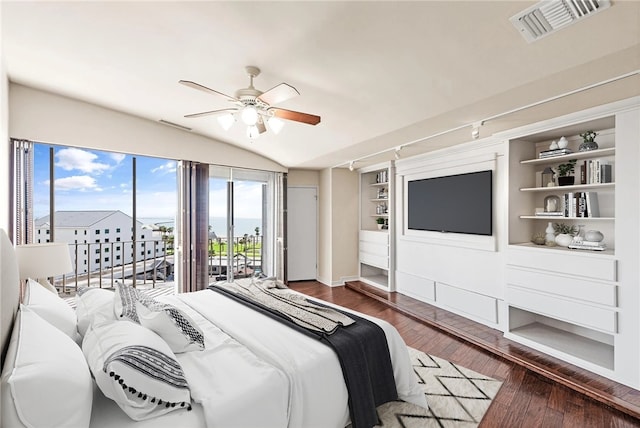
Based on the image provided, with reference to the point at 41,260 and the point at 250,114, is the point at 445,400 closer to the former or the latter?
the point at 250,114

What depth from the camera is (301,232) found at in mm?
6008

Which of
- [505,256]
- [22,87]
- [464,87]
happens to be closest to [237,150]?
[22,87]

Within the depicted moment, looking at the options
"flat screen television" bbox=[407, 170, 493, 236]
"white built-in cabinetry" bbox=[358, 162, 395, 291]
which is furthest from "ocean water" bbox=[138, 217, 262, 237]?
"flat screen television" bbox=[407, 170, 493, 236]

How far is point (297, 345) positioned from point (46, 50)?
297 centimetres

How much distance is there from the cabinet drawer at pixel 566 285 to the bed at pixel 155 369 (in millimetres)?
1689

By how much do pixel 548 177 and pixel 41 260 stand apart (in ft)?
16.3

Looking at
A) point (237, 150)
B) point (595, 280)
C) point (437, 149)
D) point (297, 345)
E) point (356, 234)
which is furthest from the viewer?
point (356, 234)

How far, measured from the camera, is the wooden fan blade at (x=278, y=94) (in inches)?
80.9

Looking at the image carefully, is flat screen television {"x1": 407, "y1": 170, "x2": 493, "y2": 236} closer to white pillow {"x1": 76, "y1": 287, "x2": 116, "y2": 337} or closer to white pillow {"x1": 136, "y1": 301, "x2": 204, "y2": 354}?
white pillow {"x1": 136, "y1": 301, "x2": 204, "y2": 354}

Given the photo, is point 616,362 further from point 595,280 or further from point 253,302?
point 253,302

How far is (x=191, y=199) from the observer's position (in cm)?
450

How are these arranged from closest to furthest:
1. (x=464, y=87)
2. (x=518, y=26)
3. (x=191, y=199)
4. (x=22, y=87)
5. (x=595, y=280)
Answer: (x=518, y=26) < (x=464, y=87) < (x=595, y=280) < (x=22, y=87) < (x=191, y=199)

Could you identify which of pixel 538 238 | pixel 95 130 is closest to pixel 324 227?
pixel 538 238

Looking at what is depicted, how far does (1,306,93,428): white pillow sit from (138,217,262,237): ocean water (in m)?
3.65
